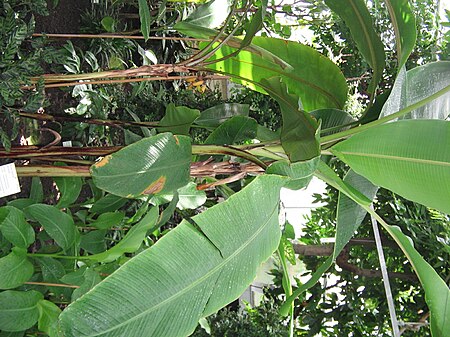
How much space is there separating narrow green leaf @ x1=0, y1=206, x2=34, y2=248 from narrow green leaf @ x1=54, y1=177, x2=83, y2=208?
18cm

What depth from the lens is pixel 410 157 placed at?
0.89 meters

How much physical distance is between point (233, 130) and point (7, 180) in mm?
520

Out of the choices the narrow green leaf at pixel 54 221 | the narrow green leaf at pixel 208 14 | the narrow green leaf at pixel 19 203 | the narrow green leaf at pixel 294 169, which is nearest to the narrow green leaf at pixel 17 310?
the narrow green leaf at pixel 54 221

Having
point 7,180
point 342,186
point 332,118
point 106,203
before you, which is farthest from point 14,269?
point 332,118

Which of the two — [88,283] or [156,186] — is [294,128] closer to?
[156,186]

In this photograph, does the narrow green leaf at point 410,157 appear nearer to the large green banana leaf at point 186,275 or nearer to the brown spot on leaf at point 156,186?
the large green banana leaf at point 186,275

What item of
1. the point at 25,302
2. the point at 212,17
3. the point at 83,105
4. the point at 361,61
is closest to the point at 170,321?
the point at 25,302

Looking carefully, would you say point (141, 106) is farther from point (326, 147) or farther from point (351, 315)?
point (326, 147)

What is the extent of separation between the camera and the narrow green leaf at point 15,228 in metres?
0.89

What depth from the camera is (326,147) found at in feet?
3.56

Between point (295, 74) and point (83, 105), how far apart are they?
0.86 m

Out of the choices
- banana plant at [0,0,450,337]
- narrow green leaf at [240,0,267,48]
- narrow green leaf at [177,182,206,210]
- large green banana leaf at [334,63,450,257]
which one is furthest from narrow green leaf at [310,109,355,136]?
narrow green leaf at [177,182,206,210]

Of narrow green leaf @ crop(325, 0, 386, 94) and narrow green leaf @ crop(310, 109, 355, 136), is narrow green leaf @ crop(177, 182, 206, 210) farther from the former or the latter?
narrow green leaf @ crop(325, 0, 386, 94)

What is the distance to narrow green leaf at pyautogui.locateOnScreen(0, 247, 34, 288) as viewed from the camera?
849 millimetres
